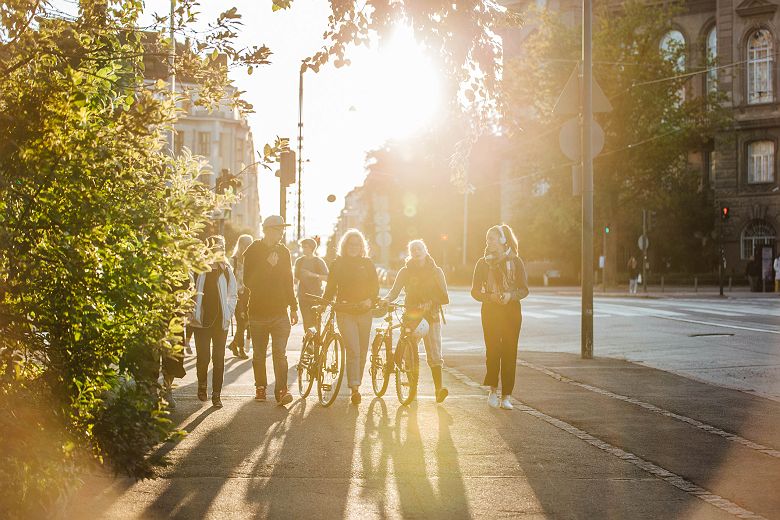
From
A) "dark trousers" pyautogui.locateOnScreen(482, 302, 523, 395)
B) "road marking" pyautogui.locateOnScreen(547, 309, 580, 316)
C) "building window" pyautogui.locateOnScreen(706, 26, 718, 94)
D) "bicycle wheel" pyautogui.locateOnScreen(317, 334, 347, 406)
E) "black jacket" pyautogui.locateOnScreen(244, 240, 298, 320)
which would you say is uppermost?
"building window" pyautogui.locateOnScreen(706, 26, 718, 94)

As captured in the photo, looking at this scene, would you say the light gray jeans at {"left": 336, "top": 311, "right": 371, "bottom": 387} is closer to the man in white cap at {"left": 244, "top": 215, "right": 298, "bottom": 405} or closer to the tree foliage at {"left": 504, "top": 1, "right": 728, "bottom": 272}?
the man in white cap at {"left": 244, "top": 215, "right": 298, "bottom": 405}

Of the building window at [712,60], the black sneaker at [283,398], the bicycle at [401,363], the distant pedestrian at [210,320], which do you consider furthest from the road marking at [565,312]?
the building window at [712,60]

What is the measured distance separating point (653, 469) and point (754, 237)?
54625mm

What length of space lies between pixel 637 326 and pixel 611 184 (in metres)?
26.8

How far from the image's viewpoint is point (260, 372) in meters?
11.0

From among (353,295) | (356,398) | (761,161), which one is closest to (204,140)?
(761,161)

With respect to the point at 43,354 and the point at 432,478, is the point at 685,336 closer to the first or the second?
the point at 432,478

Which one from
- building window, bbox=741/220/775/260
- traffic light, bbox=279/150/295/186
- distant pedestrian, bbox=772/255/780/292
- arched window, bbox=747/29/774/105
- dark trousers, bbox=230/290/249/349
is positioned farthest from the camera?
arched window, bbox=747/29/774/105

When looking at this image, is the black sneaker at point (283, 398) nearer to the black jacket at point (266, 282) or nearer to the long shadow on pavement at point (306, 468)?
the long shadow on pavement at point (306, 468)

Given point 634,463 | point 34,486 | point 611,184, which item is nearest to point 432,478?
point 634,463

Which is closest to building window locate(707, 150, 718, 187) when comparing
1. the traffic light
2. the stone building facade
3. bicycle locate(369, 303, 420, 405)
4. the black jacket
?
the stone building facade

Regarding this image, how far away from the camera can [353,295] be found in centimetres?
1098

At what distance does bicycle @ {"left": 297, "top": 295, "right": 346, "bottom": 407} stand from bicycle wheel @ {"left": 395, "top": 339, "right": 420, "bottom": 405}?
1.98 ft

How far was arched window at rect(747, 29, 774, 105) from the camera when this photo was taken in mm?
59037
